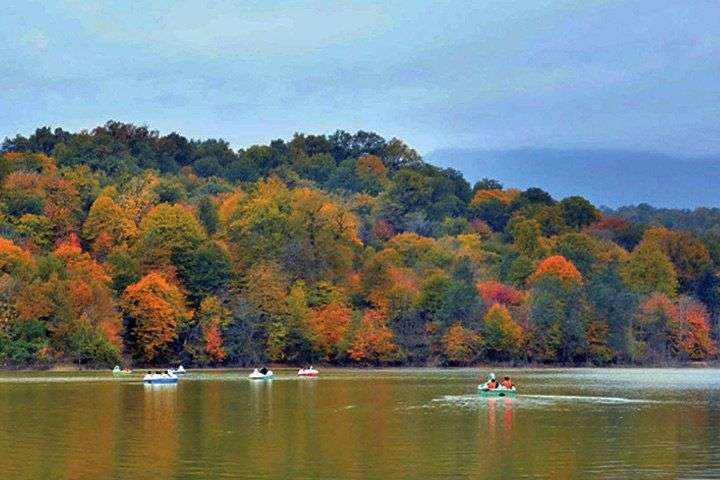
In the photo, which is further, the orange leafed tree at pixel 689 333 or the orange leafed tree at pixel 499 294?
the orange leafed tree at pixel 689 333

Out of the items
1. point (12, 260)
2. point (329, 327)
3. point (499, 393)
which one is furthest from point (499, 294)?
point (499, 393)

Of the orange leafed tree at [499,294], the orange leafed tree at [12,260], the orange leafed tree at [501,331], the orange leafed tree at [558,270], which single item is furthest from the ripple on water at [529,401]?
the orange leafed tree at [558,270]

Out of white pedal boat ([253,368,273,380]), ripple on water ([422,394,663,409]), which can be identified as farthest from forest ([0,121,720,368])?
ripple on water ([422,394,663,409])

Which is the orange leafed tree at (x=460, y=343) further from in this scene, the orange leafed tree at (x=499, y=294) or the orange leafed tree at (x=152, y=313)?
the orange leafed tree at (x=152, y=313)

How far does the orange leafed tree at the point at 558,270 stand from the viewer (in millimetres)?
128125

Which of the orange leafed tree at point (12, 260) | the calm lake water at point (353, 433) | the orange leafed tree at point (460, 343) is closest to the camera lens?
the calm lake water at point (353, 433)

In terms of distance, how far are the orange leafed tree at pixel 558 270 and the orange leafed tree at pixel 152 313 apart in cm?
3892

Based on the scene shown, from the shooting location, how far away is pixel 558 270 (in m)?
130

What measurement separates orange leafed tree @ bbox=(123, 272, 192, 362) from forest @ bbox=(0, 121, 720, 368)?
0.14 metres

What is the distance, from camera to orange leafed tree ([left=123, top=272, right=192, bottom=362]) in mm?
104250

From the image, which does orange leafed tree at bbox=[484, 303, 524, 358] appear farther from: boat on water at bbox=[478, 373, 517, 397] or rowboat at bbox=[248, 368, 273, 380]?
boat on water at bbox=[478, 373, 517, 397]

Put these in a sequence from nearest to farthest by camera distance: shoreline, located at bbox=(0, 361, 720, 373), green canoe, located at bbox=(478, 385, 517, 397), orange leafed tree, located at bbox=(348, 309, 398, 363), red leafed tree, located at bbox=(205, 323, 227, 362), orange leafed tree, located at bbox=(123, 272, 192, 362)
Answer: green canoe, located at bbox=(478, 385, 517, 397) < shoreline, located at bbox=(0, 361, 720, 373) < orange leafed tree, located at bbox=(123, 272, 192, 362) < red leafed tree, located at bbox=(205, 323, 227, 362) < orange leafed tree, located at bbox=(348, 309, 398, 363)

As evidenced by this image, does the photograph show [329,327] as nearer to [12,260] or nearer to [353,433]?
[12,260]

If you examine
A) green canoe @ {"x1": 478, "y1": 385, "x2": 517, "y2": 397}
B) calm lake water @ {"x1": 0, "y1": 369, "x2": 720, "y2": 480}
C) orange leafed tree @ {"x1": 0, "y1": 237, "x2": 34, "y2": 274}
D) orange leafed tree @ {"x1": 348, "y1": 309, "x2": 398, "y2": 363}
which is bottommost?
calm lake water @ {"x1": 0, "y1": 369, "x2": 720, "y2": 480}
